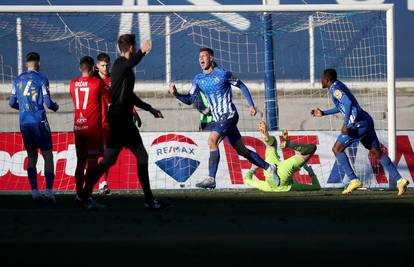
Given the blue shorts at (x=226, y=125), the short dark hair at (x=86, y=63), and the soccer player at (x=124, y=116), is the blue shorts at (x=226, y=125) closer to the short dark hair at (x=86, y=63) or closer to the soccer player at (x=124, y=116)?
the short dark hair at (x=86, y=63)

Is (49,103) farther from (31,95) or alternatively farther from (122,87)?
(122,87)

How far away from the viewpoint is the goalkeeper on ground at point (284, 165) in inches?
602

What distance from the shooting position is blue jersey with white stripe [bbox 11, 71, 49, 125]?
43.2 ft

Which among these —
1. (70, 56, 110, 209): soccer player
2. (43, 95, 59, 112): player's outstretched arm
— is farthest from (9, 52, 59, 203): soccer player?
(70, 56, 110, 209): soccer player

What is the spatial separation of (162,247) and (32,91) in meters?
6.54

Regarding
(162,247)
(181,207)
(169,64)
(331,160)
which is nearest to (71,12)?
(169,64)

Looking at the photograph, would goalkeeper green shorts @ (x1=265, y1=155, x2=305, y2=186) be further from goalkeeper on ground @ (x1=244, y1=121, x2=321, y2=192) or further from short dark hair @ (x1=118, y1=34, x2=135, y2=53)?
short dark hair @ (x1=118, y1=34, x2=135, y2=53)

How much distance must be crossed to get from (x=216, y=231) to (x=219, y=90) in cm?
692

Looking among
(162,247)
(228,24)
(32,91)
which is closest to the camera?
(162,247)

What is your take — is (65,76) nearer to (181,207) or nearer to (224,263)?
(181,207)

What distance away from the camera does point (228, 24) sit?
60.3 ft

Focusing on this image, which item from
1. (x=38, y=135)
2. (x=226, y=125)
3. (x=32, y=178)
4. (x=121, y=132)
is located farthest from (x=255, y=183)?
(x=121, y=132)

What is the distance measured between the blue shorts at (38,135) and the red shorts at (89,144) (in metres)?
1.18

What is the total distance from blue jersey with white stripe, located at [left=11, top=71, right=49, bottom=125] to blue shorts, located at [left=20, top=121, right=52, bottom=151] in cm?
6
